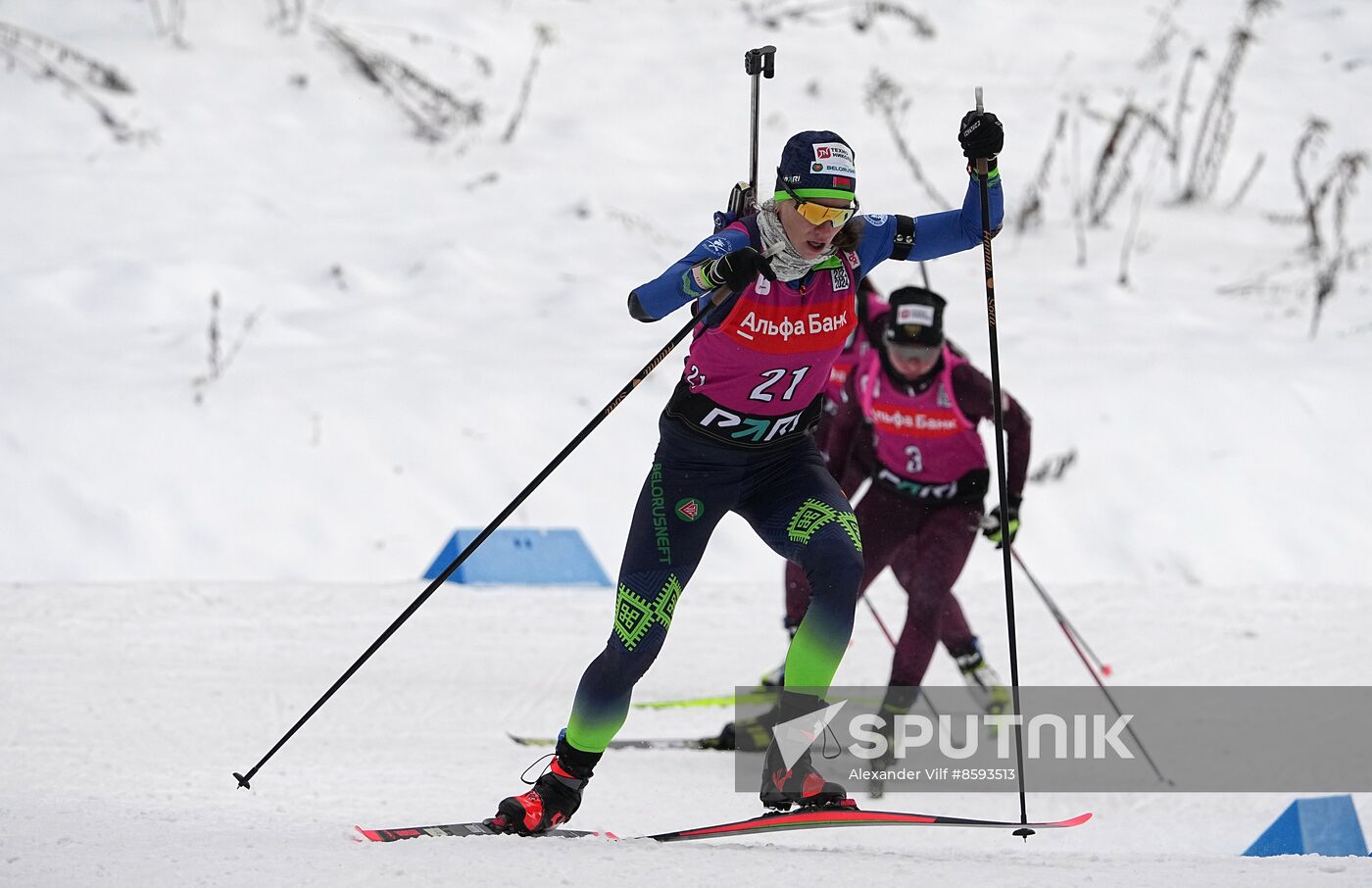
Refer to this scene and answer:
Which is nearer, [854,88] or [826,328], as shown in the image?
[826,328]

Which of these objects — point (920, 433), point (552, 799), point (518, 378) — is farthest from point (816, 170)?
point (518, 378)

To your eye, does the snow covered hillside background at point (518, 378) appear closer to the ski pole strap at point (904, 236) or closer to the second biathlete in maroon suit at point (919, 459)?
the second biathlete in maroon suit at point (919, 459)

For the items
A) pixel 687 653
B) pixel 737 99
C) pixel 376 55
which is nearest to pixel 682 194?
pixel 737 99

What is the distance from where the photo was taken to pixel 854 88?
14.9 m

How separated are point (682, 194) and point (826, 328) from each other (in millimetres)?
9674

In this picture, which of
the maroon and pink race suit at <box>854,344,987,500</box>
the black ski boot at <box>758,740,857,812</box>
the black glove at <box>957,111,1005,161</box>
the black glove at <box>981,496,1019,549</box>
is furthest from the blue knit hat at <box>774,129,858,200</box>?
the maroon and pink race suit at <box>854,344,987,500</box>

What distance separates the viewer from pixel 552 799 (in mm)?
3865

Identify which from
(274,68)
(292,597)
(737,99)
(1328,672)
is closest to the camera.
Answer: (1328,672)

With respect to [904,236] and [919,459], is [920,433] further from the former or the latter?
[904,236]

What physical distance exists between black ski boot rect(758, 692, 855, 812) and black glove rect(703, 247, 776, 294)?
1181 mm

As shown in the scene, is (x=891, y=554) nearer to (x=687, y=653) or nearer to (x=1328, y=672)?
(x=687, y=653)

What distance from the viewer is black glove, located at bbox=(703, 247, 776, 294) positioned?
3508 millimetres

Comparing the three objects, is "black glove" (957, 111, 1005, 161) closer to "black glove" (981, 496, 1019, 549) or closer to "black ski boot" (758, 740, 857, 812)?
"black glove" (981, 496, 1019, 549)

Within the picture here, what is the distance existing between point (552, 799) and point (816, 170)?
194 centimetres
